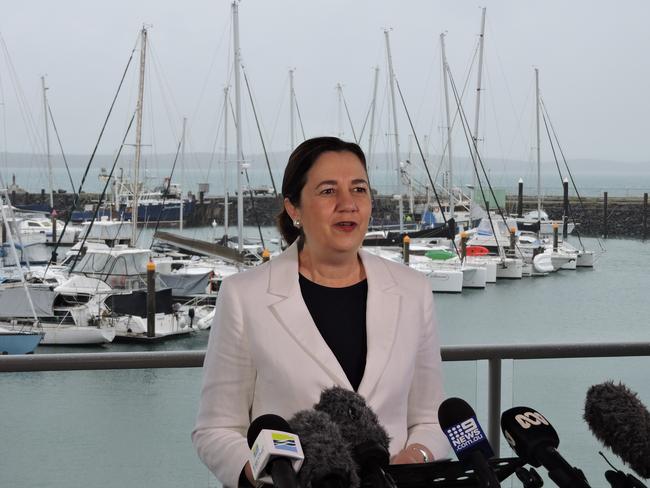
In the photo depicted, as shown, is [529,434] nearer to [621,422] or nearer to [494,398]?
[621,422]

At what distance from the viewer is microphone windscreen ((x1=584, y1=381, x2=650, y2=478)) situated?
→ 100 cm

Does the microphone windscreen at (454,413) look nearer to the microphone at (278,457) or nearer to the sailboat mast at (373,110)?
the microphone at (278,457)

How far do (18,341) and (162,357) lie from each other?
16.6 metres

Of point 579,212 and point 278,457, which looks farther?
point 579,212

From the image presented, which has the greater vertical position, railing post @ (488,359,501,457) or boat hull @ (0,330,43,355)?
railing post @ (488,359,501,457)

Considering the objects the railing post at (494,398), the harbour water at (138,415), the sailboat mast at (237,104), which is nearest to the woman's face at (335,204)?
the harbour water at (138,415)

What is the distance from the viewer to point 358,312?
1444mm

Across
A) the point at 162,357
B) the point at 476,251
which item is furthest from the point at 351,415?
the point at 476,251

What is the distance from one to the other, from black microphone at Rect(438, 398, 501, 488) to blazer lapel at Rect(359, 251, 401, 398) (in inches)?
15.3

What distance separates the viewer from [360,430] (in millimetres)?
1007

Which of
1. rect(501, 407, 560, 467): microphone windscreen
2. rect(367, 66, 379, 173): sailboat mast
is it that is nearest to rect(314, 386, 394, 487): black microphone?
rect(501, 407, 560, 467): microphone windscreen

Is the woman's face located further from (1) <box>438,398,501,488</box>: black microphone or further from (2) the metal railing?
(2) the metal railing

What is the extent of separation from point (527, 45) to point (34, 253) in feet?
143

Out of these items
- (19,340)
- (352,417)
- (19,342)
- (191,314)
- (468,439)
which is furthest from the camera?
(191,314)
